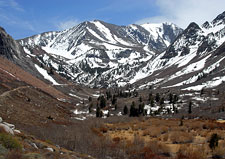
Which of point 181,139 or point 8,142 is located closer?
point 8,142

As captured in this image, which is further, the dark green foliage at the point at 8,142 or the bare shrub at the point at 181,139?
the bare shrub at the point at 181,139

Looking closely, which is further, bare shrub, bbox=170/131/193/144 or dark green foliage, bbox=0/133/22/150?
bare shrub, bbox=170/131/193/144

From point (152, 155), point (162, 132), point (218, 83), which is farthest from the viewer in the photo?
point (218, 83)

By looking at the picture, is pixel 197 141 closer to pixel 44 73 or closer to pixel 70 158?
pixel 70 158

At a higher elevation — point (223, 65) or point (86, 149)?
point (223, 65)

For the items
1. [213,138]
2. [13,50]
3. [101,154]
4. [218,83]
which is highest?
[13,50]

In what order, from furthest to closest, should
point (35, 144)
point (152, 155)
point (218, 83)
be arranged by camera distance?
point (218, 83)
point (152, 155)
point (35, 144)

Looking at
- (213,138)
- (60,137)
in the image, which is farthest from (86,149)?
(213,138)

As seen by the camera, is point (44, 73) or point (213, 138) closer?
point (213, 138)

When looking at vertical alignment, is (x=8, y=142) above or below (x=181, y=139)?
above

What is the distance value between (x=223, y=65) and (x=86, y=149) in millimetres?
177233

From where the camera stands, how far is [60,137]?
69.7 feet

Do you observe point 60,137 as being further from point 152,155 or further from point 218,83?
point 218,83

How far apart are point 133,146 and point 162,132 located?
375 inches
